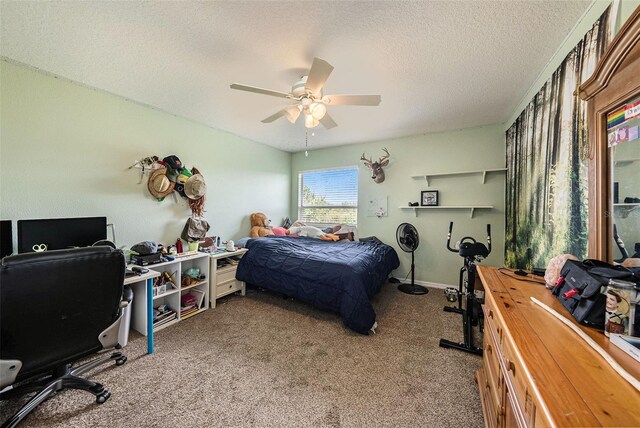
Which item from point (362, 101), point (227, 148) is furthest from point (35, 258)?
point (227, 148)

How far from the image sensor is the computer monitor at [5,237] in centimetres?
167

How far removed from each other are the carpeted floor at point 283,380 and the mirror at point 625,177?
1235 mm

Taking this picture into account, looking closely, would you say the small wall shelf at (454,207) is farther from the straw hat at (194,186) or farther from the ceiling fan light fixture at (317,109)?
the straw hat at (194,186)

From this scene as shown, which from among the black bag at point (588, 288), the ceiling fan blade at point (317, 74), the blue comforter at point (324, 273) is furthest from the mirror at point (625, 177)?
the blue comforter at point (324, 273)

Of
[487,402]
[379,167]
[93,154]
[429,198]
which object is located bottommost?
[487,402]

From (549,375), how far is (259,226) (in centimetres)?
379

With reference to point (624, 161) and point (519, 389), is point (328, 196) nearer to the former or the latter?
point (624, 161)

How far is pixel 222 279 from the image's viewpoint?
2932 millimetres

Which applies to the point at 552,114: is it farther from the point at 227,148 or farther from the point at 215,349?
the point at 227,148

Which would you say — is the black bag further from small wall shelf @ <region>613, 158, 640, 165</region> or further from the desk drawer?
the desk drawer

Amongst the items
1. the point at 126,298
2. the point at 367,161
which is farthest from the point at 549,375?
the point at 367,161

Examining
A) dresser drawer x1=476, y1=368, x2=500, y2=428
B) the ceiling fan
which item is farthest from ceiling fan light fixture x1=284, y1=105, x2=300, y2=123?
dresser drawer x1=476, y1=368, x2=500, y2=428

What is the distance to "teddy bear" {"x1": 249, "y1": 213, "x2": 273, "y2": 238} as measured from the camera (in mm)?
3904

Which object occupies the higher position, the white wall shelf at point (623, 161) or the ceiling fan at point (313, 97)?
the ceiling fan at point (313, 97)
